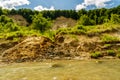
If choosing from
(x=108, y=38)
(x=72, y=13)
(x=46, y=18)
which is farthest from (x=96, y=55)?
(x=72, y=13)


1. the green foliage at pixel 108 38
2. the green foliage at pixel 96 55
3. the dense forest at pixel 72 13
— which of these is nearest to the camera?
the green foliage at pixel 96 55

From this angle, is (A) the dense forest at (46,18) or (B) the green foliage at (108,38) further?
(A) the dense forest at (46,18)

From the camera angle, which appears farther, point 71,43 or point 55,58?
point 71,43

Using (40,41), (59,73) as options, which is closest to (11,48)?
(40,41)

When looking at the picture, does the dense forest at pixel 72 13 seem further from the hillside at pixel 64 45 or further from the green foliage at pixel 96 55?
the green foliage at pixel 96 55

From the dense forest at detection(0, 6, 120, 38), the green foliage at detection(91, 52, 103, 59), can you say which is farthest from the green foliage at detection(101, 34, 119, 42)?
the dense forest at detection(0, 6, 120, 38)

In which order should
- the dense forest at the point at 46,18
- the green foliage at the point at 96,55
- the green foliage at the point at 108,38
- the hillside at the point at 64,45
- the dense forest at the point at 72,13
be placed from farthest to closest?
the dense forest at the point at 72,13, the dense forest at the point at 46,18, the green foliage at the point at 108,38, the hillside at the point at 64,45, the green foliage at the point at 96,55

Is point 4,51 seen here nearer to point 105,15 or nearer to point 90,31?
point 90,31

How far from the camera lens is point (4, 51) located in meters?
40.7

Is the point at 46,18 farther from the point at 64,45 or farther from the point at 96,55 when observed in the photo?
the point at 96,55

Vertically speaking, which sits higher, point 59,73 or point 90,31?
point 90,31

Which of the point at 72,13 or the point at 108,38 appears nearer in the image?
the point at 108,38

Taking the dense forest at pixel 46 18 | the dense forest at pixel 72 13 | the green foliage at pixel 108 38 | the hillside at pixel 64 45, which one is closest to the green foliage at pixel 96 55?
the hillside at pixel 64 45

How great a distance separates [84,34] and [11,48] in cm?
1175
